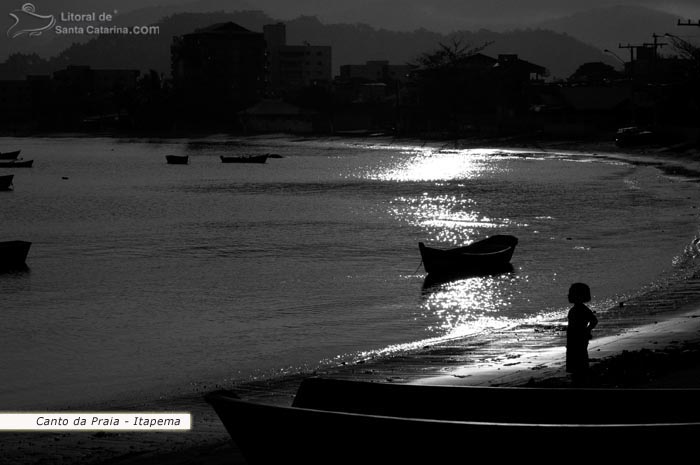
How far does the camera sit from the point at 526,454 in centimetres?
870

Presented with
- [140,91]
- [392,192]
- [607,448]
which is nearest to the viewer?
[607,448]

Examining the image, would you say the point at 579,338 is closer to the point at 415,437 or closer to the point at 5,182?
the point at 415,437

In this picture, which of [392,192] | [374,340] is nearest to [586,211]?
[392,192]

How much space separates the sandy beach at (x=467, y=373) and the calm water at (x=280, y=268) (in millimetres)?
2073

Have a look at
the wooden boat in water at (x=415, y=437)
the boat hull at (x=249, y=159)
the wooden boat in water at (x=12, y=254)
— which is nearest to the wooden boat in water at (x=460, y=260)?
the wooden boat in water at (x=12, y=254)

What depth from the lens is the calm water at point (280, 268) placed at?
71.8ft

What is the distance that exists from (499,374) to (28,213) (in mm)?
50652

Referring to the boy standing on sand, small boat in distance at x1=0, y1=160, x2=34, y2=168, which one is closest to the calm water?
the boy standing on sand

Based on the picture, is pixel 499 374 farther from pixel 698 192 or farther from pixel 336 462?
pixel 698 192

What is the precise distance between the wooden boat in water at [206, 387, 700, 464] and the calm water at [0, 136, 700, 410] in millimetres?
9437

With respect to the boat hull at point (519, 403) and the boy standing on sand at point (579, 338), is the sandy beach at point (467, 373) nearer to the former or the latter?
the boy standing on sand at point (579, 338)

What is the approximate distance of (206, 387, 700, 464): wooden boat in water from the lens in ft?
27.7
